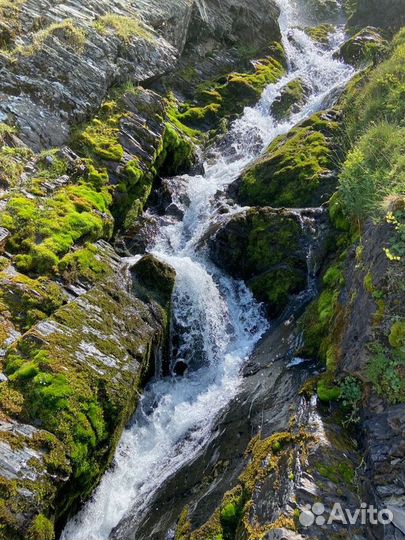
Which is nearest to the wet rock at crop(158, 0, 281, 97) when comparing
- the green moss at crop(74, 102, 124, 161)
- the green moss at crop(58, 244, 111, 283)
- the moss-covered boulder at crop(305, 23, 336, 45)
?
the moss-covered boulder at crop(305, 23, 336, 45)

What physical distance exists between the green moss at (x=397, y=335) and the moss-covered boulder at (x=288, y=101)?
773 inches

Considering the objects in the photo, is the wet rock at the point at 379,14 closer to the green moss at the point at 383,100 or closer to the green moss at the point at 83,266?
the green moss at the point at 383,100

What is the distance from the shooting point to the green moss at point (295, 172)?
14.9 metres

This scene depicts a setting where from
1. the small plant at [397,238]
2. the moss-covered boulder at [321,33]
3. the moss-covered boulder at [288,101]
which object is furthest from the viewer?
the moss-covered boulder at [321,33]

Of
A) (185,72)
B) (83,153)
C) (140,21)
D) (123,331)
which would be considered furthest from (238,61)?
(123,331)

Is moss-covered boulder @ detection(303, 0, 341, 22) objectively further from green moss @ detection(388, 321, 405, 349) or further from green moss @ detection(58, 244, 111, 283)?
green moss @ detection(388, 321, 405, 349)

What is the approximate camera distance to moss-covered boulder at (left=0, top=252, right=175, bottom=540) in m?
6.43

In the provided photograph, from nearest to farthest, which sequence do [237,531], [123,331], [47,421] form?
[237,531]
[47,421]
[123,331]

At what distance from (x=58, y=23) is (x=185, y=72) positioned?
9.60 m

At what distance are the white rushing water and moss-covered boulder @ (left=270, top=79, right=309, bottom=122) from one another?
5.20m

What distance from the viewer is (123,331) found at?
31.4ft

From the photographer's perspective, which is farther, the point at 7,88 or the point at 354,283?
the point at 7,88

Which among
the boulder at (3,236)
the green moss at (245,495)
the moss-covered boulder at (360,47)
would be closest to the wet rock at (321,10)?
the moss-covered boulder at (360,47)

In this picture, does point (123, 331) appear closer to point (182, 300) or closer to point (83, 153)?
point (182, 300)
